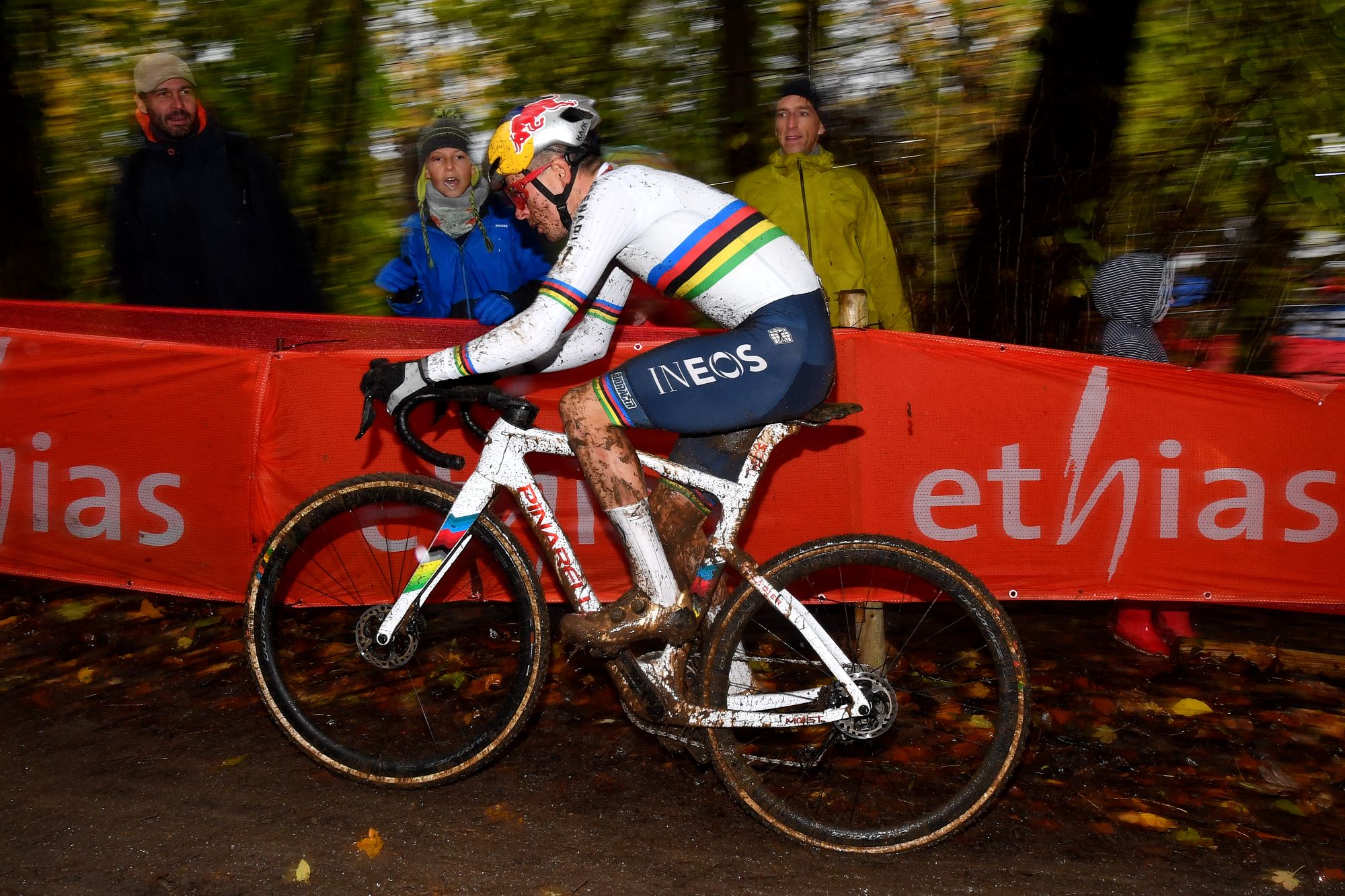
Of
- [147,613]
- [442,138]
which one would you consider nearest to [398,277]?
[442,138]

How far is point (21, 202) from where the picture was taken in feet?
24.7

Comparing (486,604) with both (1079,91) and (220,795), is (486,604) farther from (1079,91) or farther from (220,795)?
(1079,91)

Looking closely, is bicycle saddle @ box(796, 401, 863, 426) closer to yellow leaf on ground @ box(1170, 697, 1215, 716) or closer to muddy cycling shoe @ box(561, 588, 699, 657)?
muddy cycling shoe @ box(561, 588, 699, 657)

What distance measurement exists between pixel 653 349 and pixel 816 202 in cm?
257

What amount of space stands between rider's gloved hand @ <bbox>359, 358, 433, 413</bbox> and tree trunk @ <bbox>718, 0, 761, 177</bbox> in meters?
5.36

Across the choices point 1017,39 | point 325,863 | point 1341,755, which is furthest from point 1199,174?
point 325,863

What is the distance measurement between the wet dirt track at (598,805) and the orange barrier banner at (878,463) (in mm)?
471

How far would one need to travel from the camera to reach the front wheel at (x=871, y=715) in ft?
10.9

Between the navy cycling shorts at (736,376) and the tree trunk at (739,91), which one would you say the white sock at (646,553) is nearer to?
the navy cycling shorts at (736,376)

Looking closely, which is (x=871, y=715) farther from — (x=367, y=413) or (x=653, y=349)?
(x=367, y=413)

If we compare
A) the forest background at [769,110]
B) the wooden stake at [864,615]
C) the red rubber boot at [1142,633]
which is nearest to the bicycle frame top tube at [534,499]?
the wooden stake at [864,615]

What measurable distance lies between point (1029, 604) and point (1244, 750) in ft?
5.51

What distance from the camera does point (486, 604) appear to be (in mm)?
5711

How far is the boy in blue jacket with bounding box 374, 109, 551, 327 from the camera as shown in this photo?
549 centimetres
